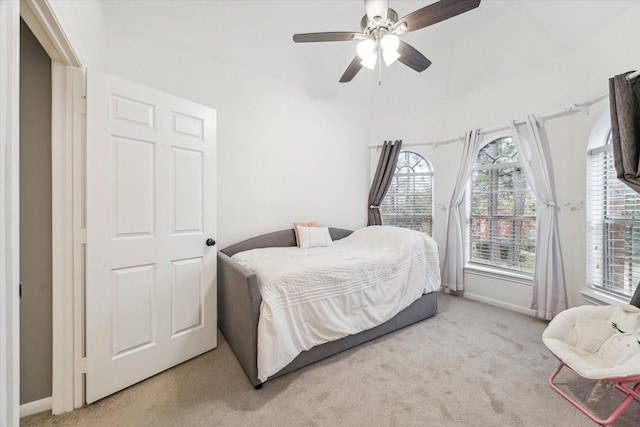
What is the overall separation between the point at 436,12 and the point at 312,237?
89.5 inches

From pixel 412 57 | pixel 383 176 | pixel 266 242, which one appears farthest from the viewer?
pixel 383 176

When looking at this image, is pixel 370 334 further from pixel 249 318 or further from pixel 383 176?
pixel 383 176

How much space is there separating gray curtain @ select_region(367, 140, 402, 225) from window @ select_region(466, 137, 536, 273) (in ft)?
3.51

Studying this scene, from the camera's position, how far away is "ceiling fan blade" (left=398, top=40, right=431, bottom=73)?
196cm

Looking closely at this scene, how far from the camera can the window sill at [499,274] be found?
9.58ft

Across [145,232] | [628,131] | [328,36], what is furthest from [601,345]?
[145,232]

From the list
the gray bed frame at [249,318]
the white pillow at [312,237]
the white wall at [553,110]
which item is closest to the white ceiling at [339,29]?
the white wall at [553,110]

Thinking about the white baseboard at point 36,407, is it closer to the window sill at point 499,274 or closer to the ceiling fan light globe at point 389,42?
the ceiling fan light globe at point 389,42

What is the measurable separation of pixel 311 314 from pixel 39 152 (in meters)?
1.91

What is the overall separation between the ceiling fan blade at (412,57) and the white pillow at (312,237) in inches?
76.3

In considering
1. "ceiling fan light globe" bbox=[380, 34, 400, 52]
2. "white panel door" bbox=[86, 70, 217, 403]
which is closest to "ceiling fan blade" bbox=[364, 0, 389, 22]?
"ceiling fan light globe" bbox=[380, 34, 400, 52]

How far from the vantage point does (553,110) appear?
2.67 m

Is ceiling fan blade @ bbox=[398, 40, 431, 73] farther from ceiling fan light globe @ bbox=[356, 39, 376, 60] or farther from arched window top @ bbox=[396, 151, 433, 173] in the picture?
arched window top @ bbox=[396, 151, 433, 173]

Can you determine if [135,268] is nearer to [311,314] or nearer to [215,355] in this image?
[215,355]
